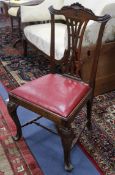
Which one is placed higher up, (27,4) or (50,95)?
(27,4)

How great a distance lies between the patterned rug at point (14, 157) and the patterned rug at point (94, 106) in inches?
16.0

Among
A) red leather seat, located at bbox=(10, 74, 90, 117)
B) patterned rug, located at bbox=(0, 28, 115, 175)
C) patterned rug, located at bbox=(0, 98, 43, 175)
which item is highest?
red leather seat, located at bbox=(10, 74, 90, 117)

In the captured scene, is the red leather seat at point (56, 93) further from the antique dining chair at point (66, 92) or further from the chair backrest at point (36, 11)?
the chair backrest at point (36, 11)

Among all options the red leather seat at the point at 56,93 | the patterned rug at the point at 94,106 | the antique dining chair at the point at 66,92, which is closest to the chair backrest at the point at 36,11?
the patterned rug at the point at 94,106

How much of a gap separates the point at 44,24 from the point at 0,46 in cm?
94

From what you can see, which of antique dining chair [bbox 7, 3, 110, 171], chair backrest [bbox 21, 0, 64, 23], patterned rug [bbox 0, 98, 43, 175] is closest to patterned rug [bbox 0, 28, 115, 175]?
antique dining chair [bbox 7, 3, 110, 171]

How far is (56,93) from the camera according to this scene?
1.51 meters

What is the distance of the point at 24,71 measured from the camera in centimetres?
280

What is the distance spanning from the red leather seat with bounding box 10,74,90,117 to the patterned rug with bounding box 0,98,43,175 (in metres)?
0.43

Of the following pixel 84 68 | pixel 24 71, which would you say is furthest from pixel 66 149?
pixel 24 71

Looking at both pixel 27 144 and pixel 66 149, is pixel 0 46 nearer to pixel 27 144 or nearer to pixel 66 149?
pixel 27 144

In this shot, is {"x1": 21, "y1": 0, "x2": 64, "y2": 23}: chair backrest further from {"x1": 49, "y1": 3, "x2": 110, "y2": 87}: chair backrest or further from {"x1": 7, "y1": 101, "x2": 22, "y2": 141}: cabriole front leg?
{"x1": 7, "y1": 101, "x2": 22, "y2": 141}: cabriole front leg

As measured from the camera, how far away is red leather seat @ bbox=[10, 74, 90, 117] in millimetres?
1432

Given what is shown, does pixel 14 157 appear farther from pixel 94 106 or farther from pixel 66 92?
pixel 94 106
